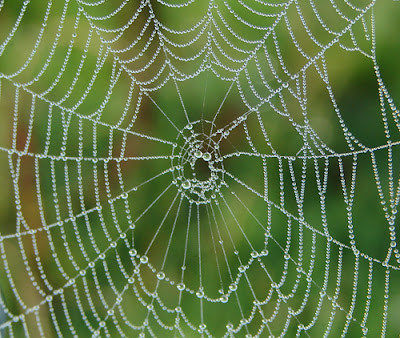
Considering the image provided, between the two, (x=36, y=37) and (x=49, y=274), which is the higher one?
(x=36, y=37)

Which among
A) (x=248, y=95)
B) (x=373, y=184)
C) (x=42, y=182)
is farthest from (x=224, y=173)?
(x=42, y=182)

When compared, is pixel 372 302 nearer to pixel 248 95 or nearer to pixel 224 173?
pixel 224 173

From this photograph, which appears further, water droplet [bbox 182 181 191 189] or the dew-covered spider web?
the dew-covered spider web

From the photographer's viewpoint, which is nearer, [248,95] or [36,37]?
[248,95]

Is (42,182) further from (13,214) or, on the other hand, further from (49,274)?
(49,274)

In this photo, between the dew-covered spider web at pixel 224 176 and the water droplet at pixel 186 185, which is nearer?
the water droplet at pixel 186 185

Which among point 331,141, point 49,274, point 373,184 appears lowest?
point 49,274

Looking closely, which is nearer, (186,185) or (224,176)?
(186,185)
